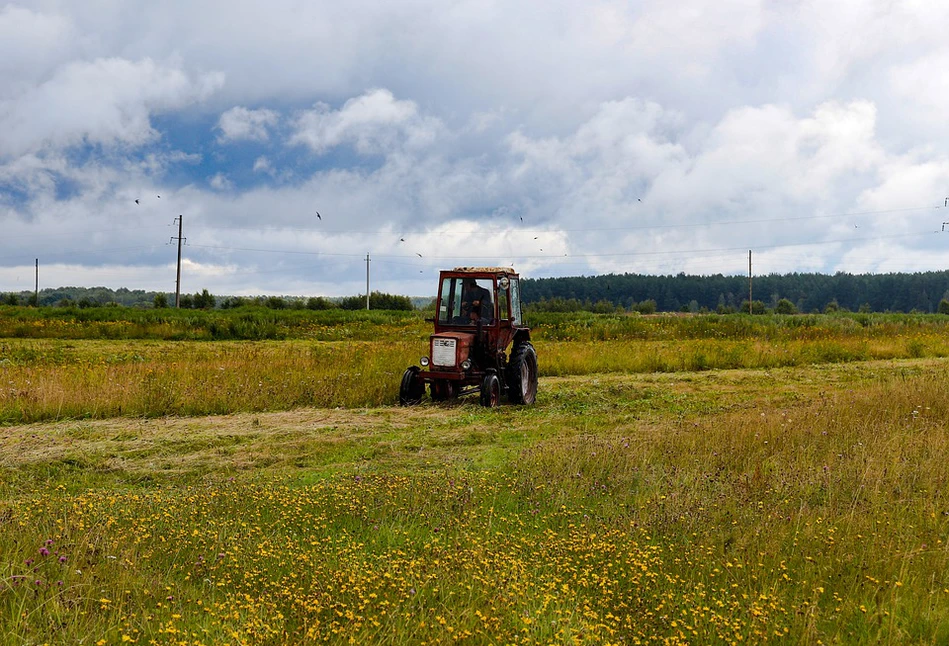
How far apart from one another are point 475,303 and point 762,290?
12521 centimetres

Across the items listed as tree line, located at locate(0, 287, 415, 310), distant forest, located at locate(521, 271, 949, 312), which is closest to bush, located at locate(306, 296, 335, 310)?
tree line, located at locate(0, 287, 415, 310)

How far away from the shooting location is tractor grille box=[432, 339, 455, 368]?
12.5 m

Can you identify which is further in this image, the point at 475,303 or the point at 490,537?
the point at 475,303

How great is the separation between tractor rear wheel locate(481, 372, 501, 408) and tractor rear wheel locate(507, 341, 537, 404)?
16.9 inches

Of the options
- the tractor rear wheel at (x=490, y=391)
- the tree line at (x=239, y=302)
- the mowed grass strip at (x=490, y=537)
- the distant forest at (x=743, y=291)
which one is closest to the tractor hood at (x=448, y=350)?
the tractor rear wheel at (x=490, y=391)

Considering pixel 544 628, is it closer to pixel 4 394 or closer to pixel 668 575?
pixel 668 575

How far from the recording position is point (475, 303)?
13.1 m

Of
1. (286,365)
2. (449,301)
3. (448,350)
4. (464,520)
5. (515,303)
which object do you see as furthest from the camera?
(286,365)

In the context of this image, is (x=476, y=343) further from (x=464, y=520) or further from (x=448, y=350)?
(x=464, y=520)

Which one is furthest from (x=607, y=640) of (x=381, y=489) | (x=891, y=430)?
(x=891, y=430)

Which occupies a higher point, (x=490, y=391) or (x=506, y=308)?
→ (x=506, y=308)

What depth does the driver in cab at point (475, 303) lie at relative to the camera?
13125 millimetres

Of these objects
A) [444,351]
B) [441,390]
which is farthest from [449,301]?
[441,390]

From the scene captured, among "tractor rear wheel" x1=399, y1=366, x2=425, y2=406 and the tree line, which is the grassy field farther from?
the tree line
